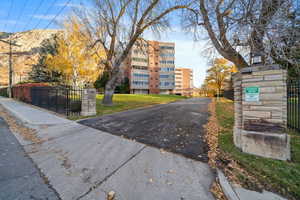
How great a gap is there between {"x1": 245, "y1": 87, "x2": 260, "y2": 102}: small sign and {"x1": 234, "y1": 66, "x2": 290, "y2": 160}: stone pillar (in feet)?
0.11

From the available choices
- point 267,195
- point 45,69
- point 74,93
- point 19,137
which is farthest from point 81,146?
point 45,69

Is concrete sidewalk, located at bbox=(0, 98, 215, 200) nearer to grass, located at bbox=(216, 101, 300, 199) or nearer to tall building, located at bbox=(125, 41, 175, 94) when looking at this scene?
grass, located at bbox=(216, 101, 300, 199)

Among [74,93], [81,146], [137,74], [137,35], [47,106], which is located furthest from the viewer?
[137,74]

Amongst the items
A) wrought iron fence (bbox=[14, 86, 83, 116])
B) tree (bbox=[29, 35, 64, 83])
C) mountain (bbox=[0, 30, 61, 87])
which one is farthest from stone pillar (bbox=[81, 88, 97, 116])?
tree (bbox=[29, 35, 64, 83])

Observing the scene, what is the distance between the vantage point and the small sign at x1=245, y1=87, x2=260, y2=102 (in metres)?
3.31

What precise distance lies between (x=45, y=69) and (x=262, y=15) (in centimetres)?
2918

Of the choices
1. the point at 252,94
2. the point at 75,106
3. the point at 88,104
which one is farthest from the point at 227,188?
the point at 75,106

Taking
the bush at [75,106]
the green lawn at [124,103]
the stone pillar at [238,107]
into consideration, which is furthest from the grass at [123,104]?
the stone pillar at [238,107]

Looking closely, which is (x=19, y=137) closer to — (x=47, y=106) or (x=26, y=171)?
(x=26, y=171)

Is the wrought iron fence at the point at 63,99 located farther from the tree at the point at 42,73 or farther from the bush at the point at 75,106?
the tree at the point at 42,73

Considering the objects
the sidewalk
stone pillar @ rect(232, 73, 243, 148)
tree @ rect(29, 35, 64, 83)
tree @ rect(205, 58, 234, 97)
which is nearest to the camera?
the sidewalk

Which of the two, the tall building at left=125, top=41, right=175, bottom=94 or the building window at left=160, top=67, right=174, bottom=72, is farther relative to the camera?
the building window at left=160, top=67, right=174, bottom=72

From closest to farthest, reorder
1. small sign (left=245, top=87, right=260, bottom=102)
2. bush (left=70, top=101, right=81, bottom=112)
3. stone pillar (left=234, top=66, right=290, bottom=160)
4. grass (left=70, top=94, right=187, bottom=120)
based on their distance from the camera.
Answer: stone pillar (left=234, top=66, right=290, bottom=160), small sign (left=245, top=87, right=260, bottom=102), bush (left=70, top=101, right=81, bottom=112), grass (left=70, top=94, right=187, bottom=120)

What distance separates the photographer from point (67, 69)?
19672mm
